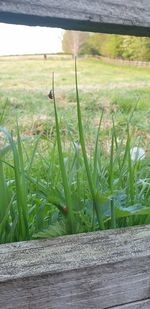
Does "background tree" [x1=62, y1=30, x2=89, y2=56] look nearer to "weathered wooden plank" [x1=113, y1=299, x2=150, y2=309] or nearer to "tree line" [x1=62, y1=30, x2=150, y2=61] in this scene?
"tree line" [x1=62, y1=30, x2=150, y2=61]

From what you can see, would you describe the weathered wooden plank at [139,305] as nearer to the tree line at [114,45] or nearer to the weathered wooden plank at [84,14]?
the weathered wooden plank at [84,14]

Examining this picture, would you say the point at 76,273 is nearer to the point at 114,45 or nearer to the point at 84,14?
the point at 84,14

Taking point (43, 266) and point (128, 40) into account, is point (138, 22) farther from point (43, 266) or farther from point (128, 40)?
point (128, 40)

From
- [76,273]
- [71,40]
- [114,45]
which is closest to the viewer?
[76,273]

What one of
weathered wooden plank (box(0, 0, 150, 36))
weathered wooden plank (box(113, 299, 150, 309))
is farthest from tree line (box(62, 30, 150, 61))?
weathered wooden plank (box(113, 299, 150, 309))

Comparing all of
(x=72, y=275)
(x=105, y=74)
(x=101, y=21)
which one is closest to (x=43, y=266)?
(x=72, y=275)

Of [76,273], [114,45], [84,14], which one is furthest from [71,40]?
[114,45]

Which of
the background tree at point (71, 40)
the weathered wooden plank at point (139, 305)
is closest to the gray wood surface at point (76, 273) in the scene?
the weathered wooden plank at point (139, 305)
